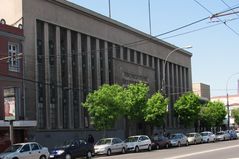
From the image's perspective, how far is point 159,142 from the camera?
50.6 metres

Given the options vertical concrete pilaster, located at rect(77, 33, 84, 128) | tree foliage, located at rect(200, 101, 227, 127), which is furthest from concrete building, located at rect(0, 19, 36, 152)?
tree foliage, located at rect(200, 101, 227, 127)

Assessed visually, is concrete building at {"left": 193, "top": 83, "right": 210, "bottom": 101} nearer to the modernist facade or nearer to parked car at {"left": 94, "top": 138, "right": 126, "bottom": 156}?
the modernist facade

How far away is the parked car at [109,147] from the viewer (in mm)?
40562

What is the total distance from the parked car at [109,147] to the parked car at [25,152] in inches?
325

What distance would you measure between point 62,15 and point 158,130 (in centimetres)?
2789

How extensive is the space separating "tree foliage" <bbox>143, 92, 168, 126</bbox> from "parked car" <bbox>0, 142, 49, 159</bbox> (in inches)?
904

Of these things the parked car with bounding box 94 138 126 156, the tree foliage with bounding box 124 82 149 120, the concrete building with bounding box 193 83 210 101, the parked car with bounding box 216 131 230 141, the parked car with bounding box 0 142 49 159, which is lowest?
the parked car with bounding box 216 131 230 141

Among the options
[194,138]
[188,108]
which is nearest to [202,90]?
[188,108]

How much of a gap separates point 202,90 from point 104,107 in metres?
57.0

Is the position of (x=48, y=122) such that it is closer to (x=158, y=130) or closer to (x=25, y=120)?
(x=25, y=120)

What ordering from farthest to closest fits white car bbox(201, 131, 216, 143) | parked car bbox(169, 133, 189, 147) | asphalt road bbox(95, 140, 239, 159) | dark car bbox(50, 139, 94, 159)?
1. white car bbox(201, 131, 216, 143)
2. parked car bbox(169, 133, 189, 147)
3. dark car bbox(50, 139, 94, 159)
4. asphalt road bbox(95, 140, 239, 159)

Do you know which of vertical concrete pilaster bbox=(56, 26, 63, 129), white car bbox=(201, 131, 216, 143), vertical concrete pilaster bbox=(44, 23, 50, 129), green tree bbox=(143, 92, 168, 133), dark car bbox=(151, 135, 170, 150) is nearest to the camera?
vertical concrete pilaster bbox=(44, 23, 50, 129)

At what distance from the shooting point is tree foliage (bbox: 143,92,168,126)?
54594mm

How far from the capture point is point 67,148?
35.7 meters
